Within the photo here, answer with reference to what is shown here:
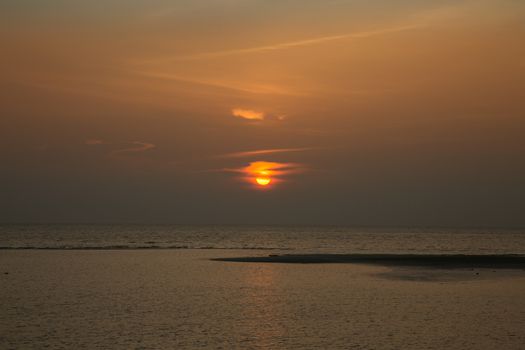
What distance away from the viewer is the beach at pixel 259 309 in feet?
92.6

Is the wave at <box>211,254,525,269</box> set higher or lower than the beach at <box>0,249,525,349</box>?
higher

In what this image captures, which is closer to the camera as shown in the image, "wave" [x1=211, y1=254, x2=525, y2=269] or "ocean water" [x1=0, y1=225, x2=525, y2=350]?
"ocean water" [x1=0, y1=225, x2=525, y2=350]

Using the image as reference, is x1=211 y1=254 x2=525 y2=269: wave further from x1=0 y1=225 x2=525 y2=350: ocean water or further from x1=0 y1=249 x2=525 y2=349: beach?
x1=0 y1=225 x2=525 y2=350: ocean water

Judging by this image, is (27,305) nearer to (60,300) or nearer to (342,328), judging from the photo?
(60,300)

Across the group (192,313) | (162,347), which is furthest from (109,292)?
(162,347)

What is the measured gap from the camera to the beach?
92.6 feet

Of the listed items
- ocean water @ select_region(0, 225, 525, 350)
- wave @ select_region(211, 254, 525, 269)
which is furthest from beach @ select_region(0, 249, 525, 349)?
wave @ select_region(211, 254, 525, 269)

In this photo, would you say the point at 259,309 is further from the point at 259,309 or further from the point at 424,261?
the point at 424,261

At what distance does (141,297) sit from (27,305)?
7.48 meters

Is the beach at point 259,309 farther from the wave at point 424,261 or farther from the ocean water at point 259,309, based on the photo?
the wave at point 424,261

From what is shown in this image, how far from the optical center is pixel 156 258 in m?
81.3

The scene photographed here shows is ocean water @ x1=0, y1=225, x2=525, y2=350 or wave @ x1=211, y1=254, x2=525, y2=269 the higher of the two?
wave @ x1=211, y1=254, x2=525, y2=269

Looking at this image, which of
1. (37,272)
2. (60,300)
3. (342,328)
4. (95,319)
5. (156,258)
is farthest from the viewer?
(156,258)

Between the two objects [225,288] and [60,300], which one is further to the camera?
[225,288]
